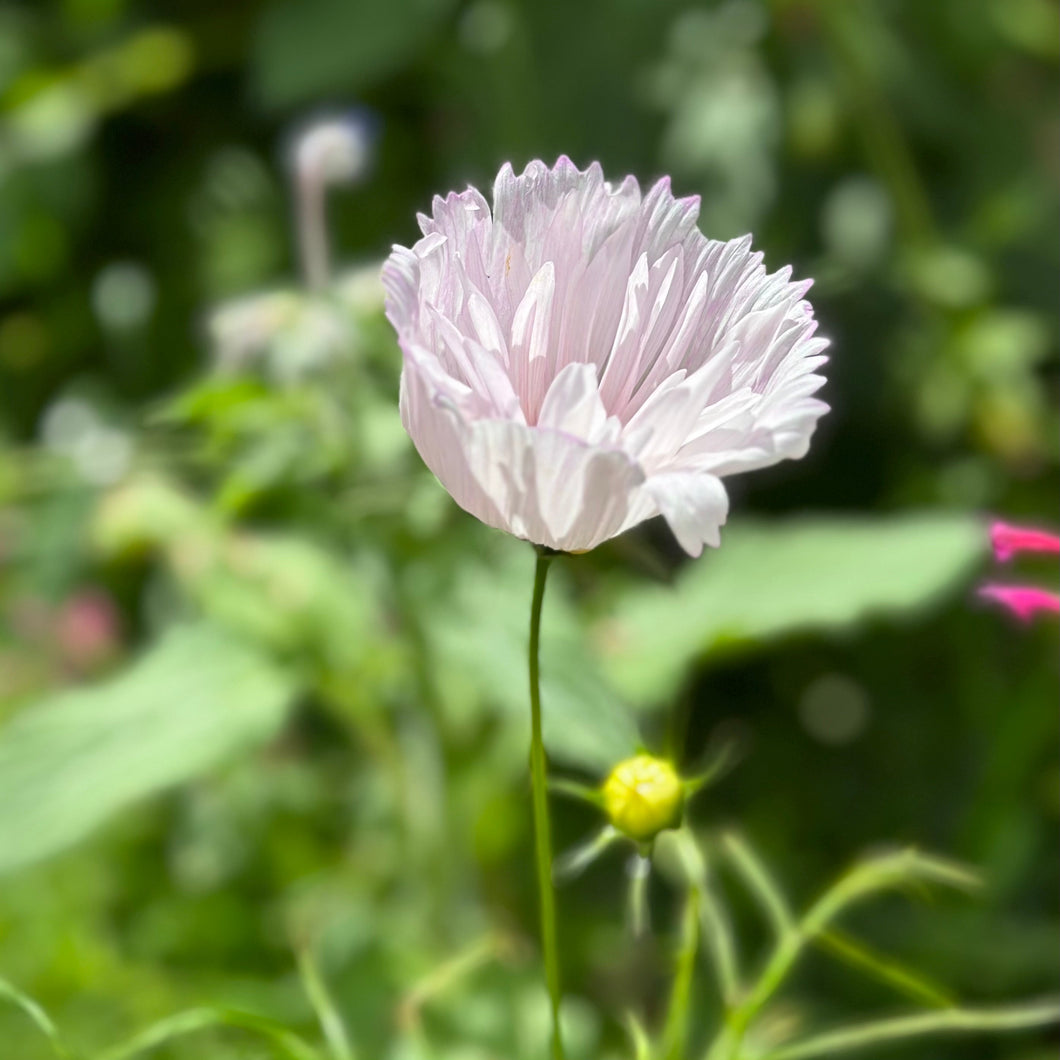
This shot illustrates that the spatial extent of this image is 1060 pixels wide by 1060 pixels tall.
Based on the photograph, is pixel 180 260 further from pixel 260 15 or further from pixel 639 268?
pixel 639 268

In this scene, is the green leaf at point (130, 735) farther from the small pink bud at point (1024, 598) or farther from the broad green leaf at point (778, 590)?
the small pink bud at point (1024, 598)

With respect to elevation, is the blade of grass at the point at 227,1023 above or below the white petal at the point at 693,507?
below


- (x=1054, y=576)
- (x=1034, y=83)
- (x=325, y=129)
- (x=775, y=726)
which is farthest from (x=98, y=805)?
(x=1034, y=83)

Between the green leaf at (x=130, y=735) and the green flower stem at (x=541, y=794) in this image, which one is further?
the green leaf at (x=130, y=735)

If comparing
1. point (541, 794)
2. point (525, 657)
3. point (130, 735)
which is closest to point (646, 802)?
point (541, 794)

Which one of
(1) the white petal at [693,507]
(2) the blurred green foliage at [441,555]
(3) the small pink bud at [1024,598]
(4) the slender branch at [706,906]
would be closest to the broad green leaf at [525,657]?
(2) the blurred green foliage at [441,555]

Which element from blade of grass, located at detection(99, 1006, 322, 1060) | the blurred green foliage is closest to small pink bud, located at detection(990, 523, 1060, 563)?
the blurred green foliage
